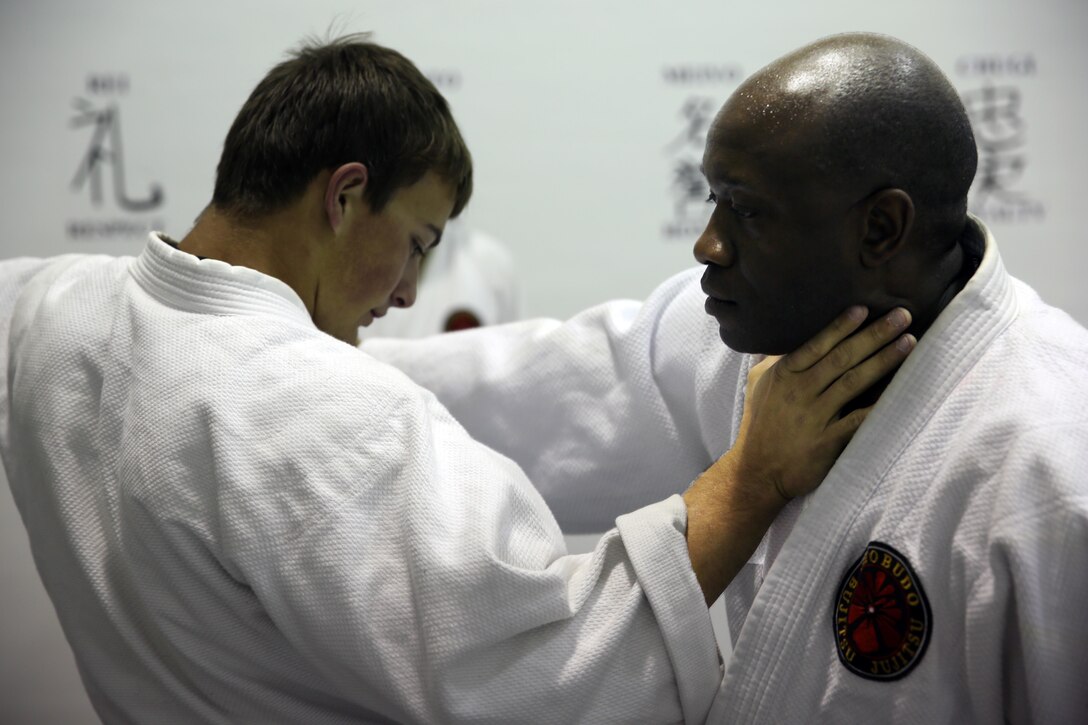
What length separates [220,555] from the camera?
1288 mm

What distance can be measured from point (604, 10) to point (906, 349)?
198cm

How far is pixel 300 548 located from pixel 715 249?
600 mm

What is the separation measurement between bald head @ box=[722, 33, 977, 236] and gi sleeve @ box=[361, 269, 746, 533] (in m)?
0.53

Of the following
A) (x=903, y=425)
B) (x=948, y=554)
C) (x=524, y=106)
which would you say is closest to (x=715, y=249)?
(x=903, y=425)

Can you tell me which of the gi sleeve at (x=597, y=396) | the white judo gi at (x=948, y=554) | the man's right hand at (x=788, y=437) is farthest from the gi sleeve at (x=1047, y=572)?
the gi sleeve at (x=597, y=396)

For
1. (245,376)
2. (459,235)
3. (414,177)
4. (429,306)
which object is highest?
(414,177)

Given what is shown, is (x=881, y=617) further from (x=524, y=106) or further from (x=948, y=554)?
(x=524, y=106)

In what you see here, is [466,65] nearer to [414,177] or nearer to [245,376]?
[414,177]

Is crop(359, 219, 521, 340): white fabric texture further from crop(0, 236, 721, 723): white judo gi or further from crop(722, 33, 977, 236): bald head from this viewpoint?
crop(722, 33, 977, 236): bald head

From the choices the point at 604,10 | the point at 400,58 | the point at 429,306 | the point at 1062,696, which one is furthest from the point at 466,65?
the point at 1062,696

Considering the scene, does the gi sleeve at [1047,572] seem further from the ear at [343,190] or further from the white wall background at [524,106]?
the white wall background at [524,106]

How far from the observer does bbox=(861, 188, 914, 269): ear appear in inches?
45.8

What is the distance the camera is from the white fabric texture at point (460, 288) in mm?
3064

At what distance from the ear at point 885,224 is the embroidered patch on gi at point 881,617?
0.33 meters
